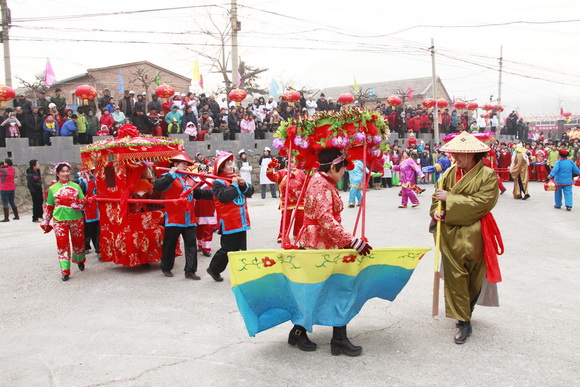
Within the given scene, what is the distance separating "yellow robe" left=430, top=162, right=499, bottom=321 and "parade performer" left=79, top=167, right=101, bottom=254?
5.73m

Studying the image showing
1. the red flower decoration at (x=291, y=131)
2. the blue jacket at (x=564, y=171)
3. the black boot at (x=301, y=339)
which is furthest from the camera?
the blue jacket at (x=564, y=171)

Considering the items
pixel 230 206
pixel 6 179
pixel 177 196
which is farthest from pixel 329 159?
pixel 6 179

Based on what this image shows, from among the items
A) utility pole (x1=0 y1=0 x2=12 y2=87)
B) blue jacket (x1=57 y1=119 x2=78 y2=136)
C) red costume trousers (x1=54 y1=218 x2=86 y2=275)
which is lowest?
red costume trousers (x1=54 y1=218 x2=86 y2=275)

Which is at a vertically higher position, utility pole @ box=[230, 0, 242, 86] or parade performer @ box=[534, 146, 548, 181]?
utility pole @ box=[230, 0, 242, 86]

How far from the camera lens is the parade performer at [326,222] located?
3.97 meters

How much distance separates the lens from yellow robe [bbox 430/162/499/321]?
14.2 feet

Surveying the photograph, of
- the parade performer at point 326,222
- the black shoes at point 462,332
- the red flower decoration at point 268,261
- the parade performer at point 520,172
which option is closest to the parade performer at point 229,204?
the parade performer at point 326,222

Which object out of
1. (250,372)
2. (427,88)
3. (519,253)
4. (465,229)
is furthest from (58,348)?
(427,88)

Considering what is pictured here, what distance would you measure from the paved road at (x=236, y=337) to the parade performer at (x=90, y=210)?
1023 millimetres

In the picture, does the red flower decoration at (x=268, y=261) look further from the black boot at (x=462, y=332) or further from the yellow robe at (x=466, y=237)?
the black boot at (x=462, y=332)

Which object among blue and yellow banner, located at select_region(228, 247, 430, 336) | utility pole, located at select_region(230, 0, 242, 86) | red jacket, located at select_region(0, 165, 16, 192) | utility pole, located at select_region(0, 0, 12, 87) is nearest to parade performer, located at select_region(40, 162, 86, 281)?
blue and yellow banner, located at select_region(228, 247, 430, 336)

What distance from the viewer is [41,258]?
8305 mm

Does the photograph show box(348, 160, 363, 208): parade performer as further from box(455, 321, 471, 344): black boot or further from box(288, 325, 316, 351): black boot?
box(288, 325, 316, 351): black boot

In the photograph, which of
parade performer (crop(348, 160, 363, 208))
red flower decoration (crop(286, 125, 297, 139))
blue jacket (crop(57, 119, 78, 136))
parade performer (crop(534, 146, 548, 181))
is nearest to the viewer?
red flower decoration (crop(286, 125, 297, 139))
